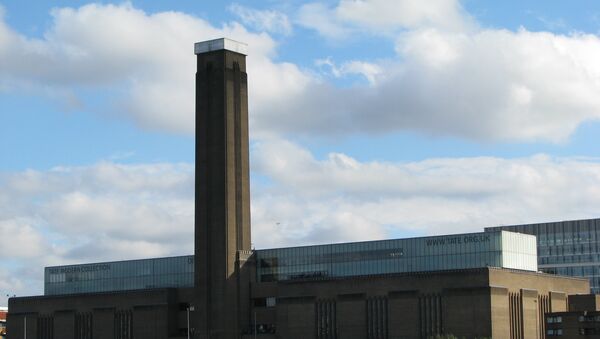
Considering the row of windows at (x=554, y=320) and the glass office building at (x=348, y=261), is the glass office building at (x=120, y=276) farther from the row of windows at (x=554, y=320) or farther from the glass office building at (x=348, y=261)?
the row of windows at (x=554, y=320)

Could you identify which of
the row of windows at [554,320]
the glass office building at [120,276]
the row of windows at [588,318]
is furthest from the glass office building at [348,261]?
A: the row of windows at [588,318]

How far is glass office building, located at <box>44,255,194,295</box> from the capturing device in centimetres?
18138

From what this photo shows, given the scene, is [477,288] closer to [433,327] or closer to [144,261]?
[433,327]

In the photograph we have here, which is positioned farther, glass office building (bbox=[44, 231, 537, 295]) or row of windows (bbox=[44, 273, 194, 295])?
row of windows (bbox=[44, 273, 194, 295])

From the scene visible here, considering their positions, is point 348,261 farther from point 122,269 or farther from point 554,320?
point 122,269

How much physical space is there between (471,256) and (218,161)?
133ft

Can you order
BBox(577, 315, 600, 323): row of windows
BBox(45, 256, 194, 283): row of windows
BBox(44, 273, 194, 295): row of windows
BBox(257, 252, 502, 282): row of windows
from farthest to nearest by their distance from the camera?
1. BBox(45, 256, 194, 283): row of windows
2. BBox(44, 273, 194, 295): row of windows
3. BBox(257, 252, 502, 282): row of windows
4. BBox(577, 315, 600, 323): row of windows

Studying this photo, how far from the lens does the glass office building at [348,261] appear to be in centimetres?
15300

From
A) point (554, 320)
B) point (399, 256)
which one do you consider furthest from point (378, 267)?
point (554, 320)

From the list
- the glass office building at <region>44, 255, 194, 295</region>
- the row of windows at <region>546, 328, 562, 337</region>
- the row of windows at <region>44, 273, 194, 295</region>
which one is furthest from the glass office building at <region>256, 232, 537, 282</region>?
the row of windows at <region>44, 273, 194, 295</region>

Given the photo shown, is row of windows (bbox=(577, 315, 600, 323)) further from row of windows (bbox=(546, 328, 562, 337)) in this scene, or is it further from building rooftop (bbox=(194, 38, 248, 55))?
building rooftop (bbox=(194, 38, 248, 55))

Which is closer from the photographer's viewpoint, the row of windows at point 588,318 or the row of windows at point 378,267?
the row of windows at point 588,318

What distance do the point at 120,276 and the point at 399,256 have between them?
52.2 m

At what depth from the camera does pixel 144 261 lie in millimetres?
187000
